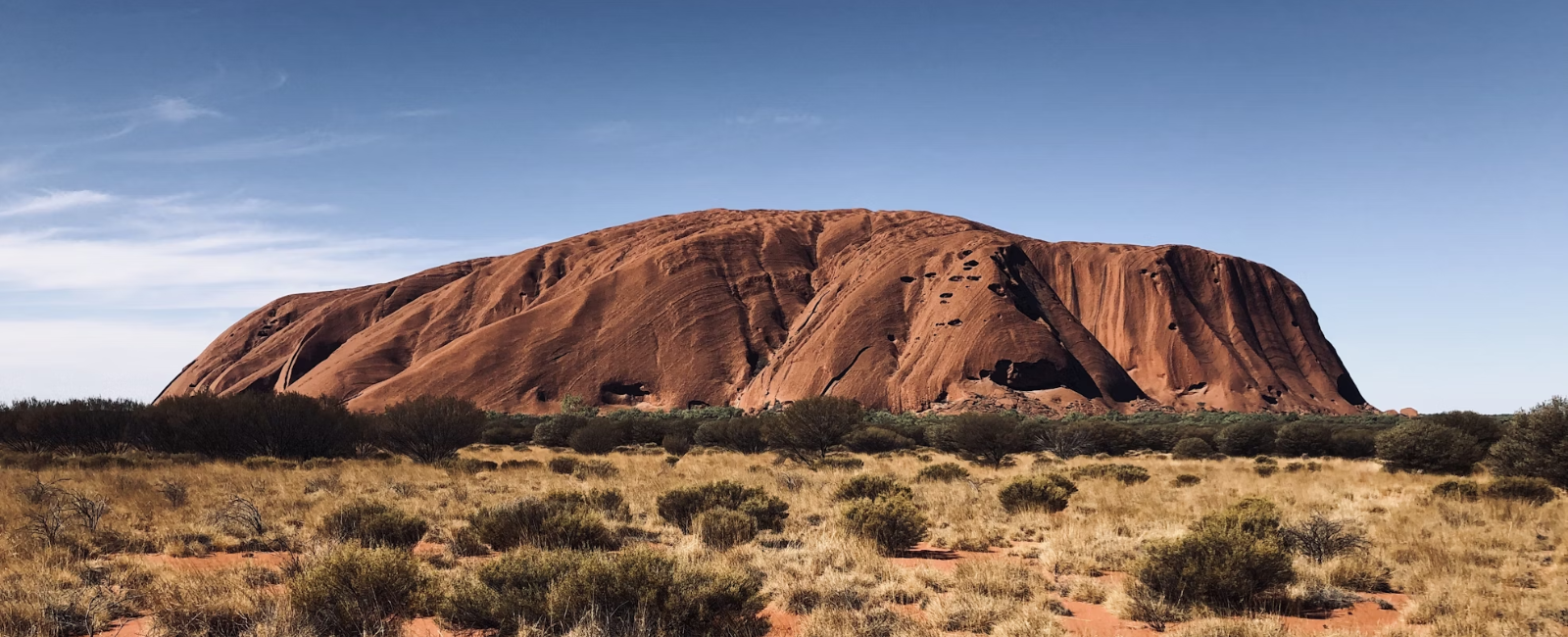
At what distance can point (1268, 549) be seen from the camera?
809 centimetres

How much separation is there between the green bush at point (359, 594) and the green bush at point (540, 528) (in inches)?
117

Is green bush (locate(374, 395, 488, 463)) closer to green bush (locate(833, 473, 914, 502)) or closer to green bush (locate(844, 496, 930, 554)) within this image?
green bush (locate(833, 473, 914, 502))

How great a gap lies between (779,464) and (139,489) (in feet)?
58.4

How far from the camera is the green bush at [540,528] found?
10.6 metres

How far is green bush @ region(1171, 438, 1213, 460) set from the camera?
3503cm

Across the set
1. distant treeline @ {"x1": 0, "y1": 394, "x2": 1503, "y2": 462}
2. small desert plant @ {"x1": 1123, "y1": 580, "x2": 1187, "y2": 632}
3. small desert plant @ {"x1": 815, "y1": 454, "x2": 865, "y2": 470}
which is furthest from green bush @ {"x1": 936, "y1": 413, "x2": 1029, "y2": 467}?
small desert plant @ {"x1": 1123, "y1": 580, "x2": 1187, "y2": 632}

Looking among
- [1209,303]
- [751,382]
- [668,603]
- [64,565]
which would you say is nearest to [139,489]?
[64,565]

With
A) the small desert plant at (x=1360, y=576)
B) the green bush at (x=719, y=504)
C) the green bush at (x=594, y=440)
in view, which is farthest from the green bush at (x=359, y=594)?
the green bush at (x=594, y=440)

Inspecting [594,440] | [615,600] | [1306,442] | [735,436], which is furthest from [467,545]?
[1306,442]

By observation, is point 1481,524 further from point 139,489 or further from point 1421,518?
point 139,489

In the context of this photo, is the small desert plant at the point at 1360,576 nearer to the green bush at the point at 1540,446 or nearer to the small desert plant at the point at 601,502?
the small desert plant at the point at 601,502

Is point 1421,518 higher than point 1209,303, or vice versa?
point 1209,303

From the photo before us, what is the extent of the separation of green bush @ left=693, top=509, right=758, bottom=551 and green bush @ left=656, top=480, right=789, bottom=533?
26.5 inches

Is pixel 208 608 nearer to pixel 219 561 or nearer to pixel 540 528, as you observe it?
pixel 219 561
